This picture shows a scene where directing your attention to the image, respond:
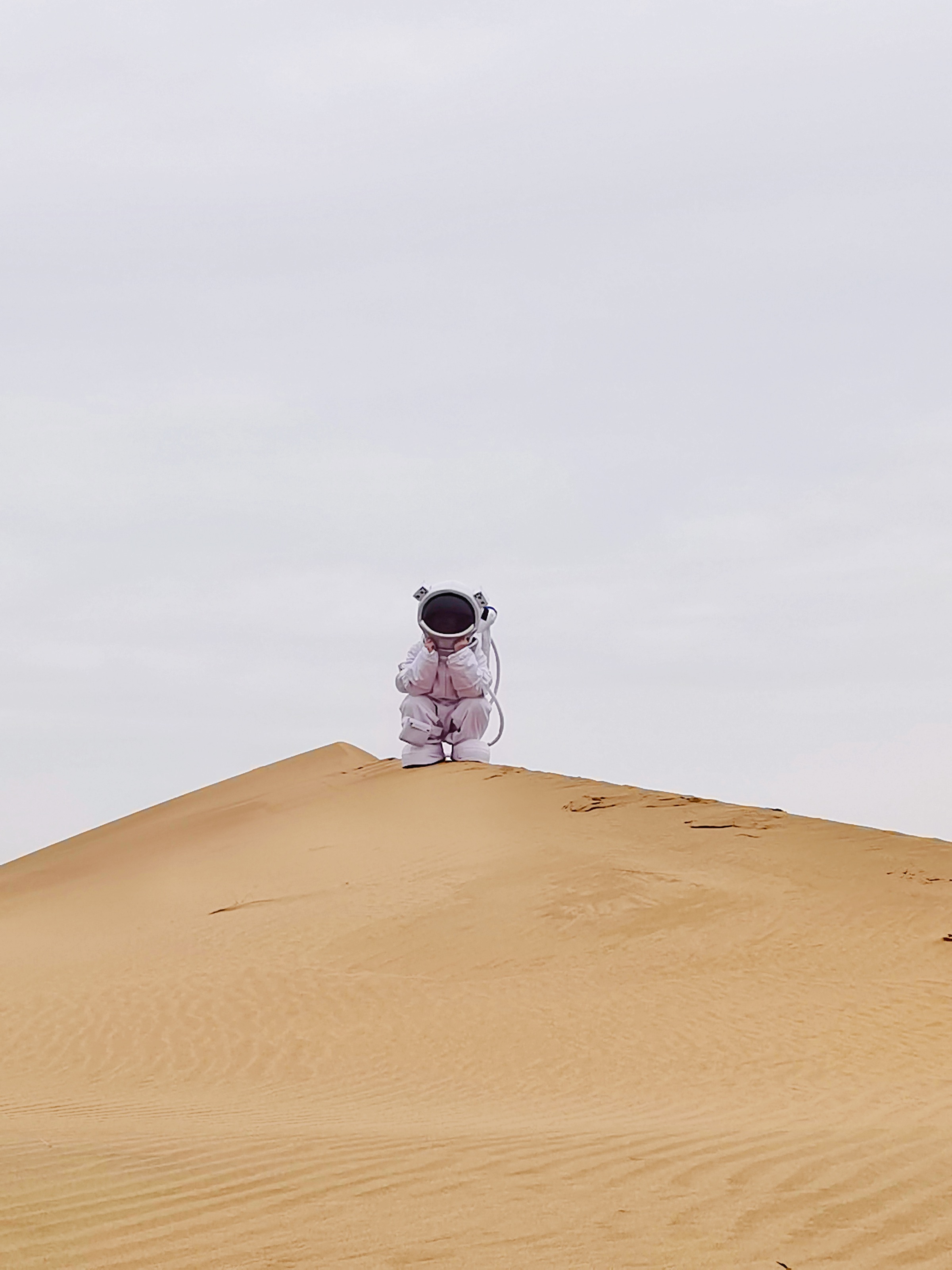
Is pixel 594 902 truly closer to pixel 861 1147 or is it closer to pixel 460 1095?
pixel 460 1095

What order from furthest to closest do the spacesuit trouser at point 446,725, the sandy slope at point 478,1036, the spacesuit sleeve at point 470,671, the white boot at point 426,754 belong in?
the white boot at point 426,754 < the spacesuit trouser at point 446,725 < the spacesuit sleeve at point 470,671 < the sandy slope at point 478,1036

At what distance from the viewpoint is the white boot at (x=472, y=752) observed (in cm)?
2297

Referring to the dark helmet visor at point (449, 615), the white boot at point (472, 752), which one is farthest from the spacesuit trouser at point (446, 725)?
the dark helmet visor at point (449, 615)

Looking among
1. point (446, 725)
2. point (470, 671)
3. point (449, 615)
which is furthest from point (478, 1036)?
point (446, 725)

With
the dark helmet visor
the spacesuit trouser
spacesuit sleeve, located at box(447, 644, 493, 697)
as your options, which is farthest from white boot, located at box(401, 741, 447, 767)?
the dark helmet visor

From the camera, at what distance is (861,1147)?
7.63 m

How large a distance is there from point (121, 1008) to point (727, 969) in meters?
6.38

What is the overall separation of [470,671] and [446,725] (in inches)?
65.9

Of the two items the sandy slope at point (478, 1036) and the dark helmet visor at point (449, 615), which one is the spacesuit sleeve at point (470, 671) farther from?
the sandy slope at point (478, 1036)

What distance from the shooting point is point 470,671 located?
21688mm

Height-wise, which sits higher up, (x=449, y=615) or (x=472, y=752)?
(x=449, y=615)

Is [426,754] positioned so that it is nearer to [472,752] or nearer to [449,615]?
[472,752]

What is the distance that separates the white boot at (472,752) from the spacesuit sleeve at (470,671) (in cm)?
108

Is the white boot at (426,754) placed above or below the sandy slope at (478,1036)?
above
